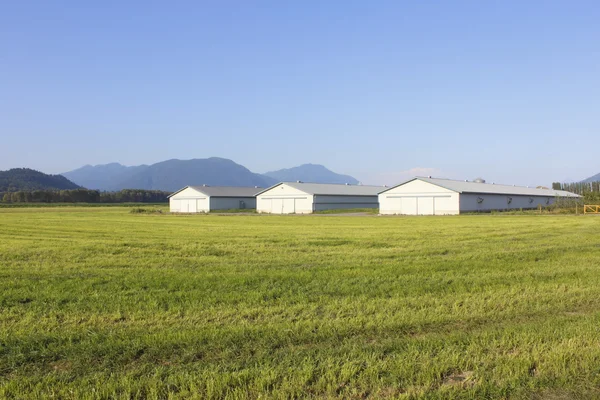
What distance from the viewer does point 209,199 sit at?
78.4 metres

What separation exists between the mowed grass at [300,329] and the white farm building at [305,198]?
56069 mm

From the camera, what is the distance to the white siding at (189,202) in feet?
260

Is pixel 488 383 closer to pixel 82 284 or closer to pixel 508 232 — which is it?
pixel 82 284

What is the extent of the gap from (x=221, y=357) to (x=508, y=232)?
2226cm

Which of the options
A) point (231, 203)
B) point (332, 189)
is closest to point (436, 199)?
point (332, 189)

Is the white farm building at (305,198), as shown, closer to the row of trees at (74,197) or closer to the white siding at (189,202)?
the white siding at (189,202)

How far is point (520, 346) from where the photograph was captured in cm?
641

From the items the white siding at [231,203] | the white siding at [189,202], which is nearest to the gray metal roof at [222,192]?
the white siding at [231,203]

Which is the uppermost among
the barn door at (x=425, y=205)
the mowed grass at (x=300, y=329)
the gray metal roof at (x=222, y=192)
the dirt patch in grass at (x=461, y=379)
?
the gray metal roof at (x=222, y=192)

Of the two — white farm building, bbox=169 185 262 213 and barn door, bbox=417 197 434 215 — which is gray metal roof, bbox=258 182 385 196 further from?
barn door, bbox=417 197 434 215

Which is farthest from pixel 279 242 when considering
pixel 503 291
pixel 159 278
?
pixel 503 291

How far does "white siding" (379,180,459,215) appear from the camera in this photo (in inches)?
2290

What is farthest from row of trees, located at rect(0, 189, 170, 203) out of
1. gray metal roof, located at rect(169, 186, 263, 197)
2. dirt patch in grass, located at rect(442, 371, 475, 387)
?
dirt patch in grass, located at rect(442, 371, 475, 387)

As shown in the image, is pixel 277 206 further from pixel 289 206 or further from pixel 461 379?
→ pixel 461 379
